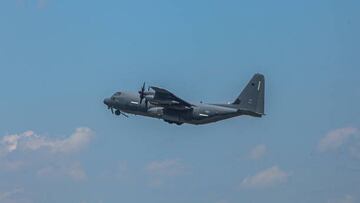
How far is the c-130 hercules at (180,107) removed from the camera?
164 m

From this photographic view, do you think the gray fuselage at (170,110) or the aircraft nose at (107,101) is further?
the aircraft nose at (107,101)

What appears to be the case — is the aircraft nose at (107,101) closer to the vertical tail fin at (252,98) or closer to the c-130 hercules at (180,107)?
the c-130 hercules at (180,107)

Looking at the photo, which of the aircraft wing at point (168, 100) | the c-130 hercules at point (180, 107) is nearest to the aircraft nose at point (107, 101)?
the c-130 hercules at point (180, 107)

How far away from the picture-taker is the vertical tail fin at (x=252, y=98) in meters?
166

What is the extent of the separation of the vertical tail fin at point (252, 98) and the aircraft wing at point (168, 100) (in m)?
10.2

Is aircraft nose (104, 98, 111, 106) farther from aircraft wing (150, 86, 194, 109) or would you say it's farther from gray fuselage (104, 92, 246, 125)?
aircraft wing (150, 86, 194, 109)

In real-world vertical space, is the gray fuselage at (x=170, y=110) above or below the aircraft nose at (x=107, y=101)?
below

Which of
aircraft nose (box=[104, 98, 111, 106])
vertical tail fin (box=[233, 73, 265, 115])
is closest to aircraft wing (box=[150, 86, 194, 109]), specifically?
vertical tail fin (box=[233, 73, 265, 115])

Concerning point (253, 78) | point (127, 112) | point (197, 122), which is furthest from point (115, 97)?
point (253, 78)

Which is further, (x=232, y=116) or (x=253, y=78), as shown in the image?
(x=253, y=78)

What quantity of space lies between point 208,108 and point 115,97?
19.4 metres

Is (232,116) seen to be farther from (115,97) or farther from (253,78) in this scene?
(115,97)

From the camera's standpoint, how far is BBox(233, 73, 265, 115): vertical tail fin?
166 metres

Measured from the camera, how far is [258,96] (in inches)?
6629
